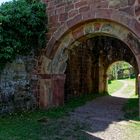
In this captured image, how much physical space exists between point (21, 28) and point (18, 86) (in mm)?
1526

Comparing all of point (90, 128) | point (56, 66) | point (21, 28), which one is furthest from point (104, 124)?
point (21, 28)

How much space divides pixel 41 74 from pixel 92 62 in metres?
6.25

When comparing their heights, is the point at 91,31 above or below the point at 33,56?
above

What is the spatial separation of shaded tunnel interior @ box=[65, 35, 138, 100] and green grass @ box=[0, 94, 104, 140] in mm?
3338

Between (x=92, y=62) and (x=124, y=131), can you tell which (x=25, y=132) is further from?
(x=92, y=62)

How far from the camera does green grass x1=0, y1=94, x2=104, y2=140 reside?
563 cm

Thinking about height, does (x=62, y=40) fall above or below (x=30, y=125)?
above

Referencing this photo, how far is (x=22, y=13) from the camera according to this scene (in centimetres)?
801

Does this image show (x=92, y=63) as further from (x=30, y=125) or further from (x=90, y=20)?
(x=30, y=125)

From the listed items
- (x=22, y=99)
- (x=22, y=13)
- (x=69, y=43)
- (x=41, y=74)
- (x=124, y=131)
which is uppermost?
(x=22, y=13)

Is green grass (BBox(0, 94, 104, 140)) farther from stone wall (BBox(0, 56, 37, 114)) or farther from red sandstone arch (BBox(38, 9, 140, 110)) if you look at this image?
red sandstone arch (BBox(38, 9, 140, 110))

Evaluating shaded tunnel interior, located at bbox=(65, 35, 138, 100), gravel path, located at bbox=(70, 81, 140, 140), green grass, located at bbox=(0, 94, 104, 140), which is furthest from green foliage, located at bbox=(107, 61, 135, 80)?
green grass, located at bbox=(0, 94, 104, 140)

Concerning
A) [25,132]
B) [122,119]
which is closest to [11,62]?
[25,132]

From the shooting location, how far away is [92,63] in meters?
14.6
